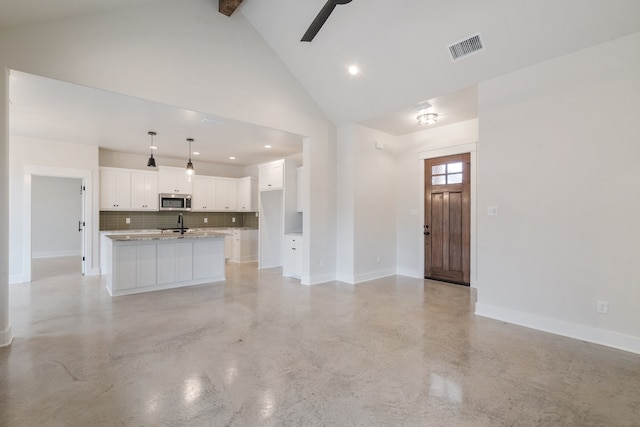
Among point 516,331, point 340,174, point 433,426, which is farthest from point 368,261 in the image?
point 433,426

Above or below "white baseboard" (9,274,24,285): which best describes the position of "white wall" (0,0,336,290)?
above

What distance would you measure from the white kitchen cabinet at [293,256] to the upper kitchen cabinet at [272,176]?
1195 mm

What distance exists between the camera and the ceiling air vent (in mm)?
3375

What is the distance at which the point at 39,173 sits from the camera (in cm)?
573

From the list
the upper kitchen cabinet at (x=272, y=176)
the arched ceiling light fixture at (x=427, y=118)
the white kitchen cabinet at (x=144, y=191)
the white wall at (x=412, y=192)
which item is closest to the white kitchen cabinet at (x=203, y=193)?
the white kitchen cabinet at (x=144, y=191)

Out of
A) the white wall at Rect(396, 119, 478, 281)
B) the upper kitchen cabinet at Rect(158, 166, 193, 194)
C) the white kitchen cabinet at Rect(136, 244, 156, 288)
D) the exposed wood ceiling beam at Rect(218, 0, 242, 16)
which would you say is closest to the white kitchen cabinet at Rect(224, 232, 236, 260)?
the upper kitchen cabinet at Rect(158, 166, 193, 194)

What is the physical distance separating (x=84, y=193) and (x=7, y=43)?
13.7 ft

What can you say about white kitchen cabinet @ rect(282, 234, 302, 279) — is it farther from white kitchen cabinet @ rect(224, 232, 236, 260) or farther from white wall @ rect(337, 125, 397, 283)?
white kitchen cabinet @ rect(224, 232, 236, 260)

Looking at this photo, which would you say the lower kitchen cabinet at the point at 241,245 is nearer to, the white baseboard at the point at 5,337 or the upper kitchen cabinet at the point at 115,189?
the upper kitchen cabinet at the point at 115,189

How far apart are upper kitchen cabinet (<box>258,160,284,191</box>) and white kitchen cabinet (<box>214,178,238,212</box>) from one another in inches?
73.2

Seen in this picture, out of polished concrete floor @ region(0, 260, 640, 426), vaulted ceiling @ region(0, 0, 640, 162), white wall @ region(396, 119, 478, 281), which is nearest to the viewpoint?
polished concrete floor @ region(0, 260, 640, 426)

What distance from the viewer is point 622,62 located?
290 cm

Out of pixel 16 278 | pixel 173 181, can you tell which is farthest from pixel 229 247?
pixel 16 278

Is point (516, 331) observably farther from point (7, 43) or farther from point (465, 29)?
point (7, 43)
